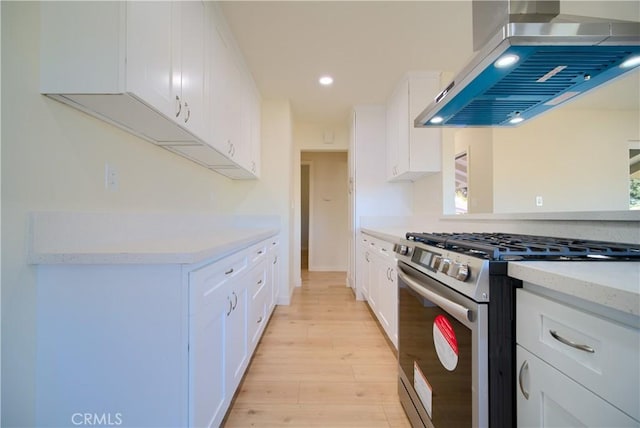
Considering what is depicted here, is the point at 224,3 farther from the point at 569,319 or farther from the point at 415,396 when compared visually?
the point at 415,396

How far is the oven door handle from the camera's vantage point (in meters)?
0.86

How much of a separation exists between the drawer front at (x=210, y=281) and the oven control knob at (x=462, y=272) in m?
0.90

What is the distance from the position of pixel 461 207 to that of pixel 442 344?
18.2 feet

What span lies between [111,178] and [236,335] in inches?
38.9

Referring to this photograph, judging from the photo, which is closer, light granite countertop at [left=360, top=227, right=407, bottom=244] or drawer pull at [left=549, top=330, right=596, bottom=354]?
drawer pull at [left=549, top=330, right=596, bottom=354]

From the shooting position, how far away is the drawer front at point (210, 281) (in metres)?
0.93

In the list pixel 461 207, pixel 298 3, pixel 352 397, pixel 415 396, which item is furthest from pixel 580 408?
pixel 461 207

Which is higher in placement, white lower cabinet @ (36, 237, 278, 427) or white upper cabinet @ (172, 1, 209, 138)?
white upper cabinet @ (172, 1, 209, 138)

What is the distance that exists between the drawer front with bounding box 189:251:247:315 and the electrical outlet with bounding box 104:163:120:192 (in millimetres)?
623

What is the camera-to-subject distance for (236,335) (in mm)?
1449

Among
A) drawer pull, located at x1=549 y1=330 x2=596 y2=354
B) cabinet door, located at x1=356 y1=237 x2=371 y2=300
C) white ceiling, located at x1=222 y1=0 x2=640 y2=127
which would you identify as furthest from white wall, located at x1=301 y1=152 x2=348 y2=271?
drawer pull, located at x1=549 y1=330 x2=596 y2=354

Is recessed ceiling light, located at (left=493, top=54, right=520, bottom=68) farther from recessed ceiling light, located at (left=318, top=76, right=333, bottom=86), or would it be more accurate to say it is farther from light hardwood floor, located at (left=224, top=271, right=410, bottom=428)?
recessed ceiling light, located at (left=318, top=76, right=333, bottom=86)

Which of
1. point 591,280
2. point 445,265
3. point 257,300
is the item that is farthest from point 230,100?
point 591,280

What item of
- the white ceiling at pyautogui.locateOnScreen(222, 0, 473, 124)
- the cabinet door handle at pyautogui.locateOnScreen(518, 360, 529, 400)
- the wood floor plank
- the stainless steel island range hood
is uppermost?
the white ceiling at pyautogui.locateOnScreen(222, 0, 473, 124)
